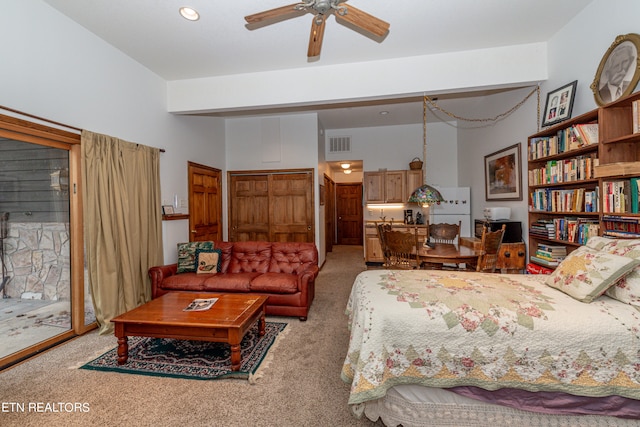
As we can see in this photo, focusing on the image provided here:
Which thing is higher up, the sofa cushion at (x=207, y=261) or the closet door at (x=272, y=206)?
the closet door at (x=272, y=206)

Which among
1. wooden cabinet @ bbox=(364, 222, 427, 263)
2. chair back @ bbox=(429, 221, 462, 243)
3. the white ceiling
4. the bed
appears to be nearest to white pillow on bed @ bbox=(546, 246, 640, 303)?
the bed

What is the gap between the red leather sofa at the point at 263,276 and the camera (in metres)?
3.25

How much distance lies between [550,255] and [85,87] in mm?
5236

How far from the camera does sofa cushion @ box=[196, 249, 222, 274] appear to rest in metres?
3.71

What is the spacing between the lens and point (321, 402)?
6.15ft

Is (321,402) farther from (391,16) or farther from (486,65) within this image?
(486,65)

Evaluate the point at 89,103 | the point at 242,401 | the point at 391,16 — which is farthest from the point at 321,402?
the point at 89,103

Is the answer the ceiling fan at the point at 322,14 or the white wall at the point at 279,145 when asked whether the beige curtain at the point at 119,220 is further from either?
the ceiling fan at the point at 322,14

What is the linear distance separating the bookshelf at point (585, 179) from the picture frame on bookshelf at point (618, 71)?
140 mm

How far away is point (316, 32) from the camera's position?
2.25 metres

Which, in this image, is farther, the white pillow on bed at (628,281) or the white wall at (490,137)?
the white wall at (490,137)

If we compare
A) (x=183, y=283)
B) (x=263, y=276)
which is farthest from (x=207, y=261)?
(x=263, y=276)

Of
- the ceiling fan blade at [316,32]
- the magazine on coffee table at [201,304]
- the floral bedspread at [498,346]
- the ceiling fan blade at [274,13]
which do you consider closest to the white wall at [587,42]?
the floral bedspread at [498,346]

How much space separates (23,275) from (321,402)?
292 centimetres
